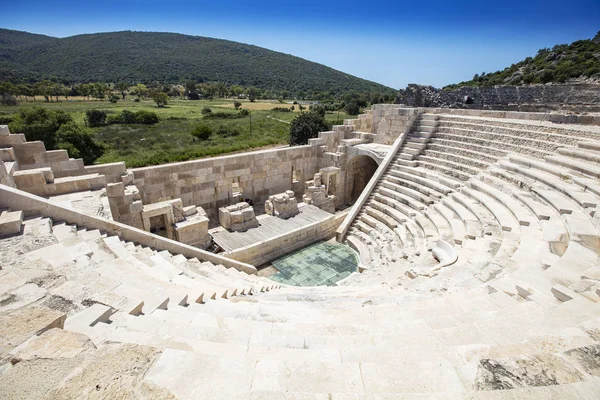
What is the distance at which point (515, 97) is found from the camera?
23.5 m

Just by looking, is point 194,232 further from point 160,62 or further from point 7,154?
point 160,62

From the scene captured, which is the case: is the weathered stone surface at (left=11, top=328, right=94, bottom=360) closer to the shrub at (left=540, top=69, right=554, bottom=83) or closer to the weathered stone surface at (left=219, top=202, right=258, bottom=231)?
the weathered stone surface at (left=219, top=202, right=258, bottom=231)

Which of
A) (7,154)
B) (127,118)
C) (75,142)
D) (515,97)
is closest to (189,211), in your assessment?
(7,154)

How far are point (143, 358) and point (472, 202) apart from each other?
28.6ft

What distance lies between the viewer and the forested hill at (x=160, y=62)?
322 ft

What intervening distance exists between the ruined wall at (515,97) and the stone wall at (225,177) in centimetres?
1506

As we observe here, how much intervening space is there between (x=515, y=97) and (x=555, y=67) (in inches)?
744

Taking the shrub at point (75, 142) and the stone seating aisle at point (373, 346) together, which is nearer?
the stone seating aisle at point (373, 346)

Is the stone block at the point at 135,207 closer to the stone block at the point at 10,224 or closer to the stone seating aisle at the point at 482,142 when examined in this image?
the stone block at the point at 10,224

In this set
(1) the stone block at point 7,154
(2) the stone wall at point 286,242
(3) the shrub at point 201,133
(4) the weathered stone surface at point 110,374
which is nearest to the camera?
(4) the weathered stone surface at point 110,374

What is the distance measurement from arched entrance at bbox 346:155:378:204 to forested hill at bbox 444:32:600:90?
91.8ft

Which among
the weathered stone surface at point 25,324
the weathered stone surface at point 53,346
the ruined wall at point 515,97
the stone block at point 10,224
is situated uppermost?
the ruined wall at point 515,97

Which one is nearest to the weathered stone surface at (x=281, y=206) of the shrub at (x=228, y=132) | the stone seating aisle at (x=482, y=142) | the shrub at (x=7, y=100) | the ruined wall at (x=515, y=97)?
the stone seating aisle at (x=482, y=142)

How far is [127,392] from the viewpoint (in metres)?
2.00
